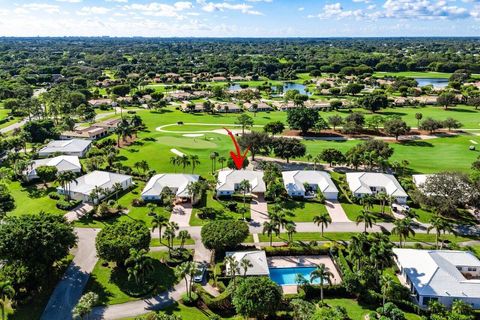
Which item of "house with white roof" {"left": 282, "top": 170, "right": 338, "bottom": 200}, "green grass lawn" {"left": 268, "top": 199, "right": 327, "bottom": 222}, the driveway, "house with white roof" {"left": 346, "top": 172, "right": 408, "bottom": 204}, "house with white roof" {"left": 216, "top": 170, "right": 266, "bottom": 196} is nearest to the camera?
the driveway

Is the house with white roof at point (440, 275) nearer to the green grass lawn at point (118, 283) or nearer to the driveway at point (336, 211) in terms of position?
the driveway at point (336, 211)

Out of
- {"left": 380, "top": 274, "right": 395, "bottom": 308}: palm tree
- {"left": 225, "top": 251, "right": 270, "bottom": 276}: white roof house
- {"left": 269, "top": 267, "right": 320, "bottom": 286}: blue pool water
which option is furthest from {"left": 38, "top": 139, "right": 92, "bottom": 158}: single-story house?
{"left": 380, "top": 274, "right": 395, "bottom": 308}: palm tree

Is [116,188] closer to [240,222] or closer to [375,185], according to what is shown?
[240,222]

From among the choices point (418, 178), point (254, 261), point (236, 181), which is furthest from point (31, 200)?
point (418, 178)

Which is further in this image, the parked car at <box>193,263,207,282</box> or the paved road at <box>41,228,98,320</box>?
the parked car at <box>193,263,207,282</box>

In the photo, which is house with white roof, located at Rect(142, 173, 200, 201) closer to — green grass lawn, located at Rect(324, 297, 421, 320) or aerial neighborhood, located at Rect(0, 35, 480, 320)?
aerial neighborhood, located at Rect(0, 35, 480, 320)

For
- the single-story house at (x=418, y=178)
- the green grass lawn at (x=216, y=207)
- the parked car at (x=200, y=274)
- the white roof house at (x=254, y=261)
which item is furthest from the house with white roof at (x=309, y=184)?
the parked car at (x=200, y=274)
